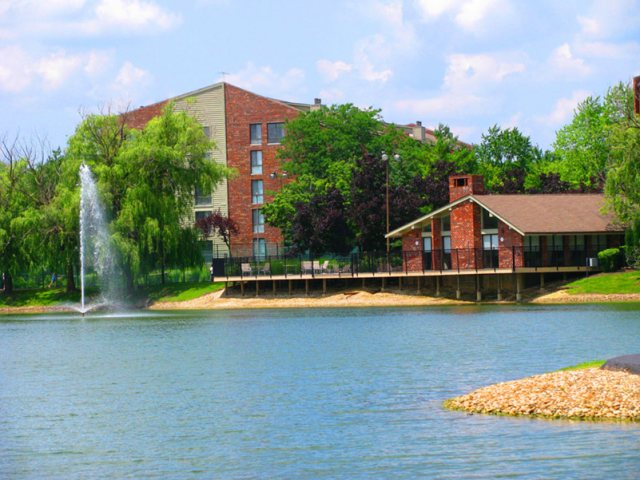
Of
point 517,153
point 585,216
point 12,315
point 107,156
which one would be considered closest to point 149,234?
point 107,156

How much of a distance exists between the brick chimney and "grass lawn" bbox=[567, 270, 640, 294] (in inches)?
370

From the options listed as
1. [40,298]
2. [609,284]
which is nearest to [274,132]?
[40,298]

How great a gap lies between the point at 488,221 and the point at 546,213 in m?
Answer: 3.74

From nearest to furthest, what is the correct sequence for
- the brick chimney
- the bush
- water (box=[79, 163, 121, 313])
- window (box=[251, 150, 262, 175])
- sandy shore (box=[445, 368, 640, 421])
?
sandy shore (box=[445, 368, 640, 421])
the bush
the brick chimney
water (box=[79, 163, 121, 313])
window (box=[251, 150, 262, 175])

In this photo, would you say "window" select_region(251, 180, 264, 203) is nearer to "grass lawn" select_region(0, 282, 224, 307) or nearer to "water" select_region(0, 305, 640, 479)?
"grass lawn" select_region(0, 282, 224, 307)

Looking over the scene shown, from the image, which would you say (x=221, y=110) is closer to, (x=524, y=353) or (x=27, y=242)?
(x=27, y=242)

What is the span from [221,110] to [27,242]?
30381 mm

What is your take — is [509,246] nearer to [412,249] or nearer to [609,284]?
[609,284]

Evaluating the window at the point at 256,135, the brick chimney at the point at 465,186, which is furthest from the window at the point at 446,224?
the window at the point at 256,135

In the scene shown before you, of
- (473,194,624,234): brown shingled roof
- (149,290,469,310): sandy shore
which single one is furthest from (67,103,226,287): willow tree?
(473,194,624,234): brown shingled roof

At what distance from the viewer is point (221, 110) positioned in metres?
86.4

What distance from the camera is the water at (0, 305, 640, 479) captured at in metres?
14.1

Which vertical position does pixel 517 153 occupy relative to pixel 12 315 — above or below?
above

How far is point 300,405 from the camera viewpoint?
19.4 meters
